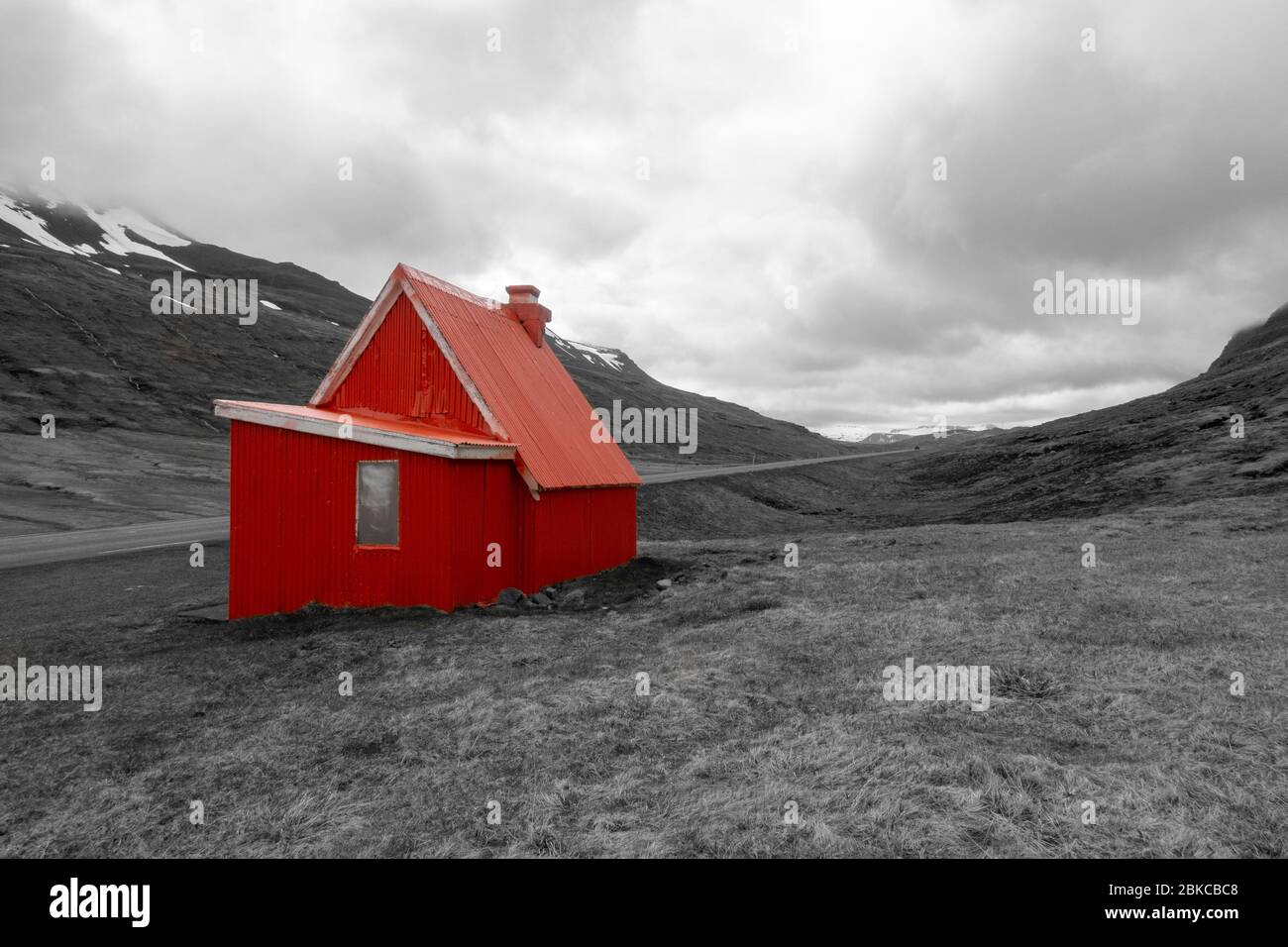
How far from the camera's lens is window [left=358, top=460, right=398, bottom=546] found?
1510 centimetres

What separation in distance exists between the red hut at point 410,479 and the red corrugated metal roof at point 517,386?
64 millimetres

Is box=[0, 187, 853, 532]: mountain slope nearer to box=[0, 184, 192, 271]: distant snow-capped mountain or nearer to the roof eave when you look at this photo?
box=[0, 184, 192, 271]: distant snow-capped mountain

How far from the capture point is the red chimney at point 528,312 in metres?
23.9

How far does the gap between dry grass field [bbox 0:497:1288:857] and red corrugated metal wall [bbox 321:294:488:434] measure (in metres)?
5.19

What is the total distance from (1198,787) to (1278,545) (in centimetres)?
1579

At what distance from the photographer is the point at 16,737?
29.7 ft

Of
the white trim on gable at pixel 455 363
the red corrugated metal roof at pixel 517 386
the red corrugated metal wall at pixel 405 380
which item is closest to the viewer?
the white trim on gable at pixel 455 363

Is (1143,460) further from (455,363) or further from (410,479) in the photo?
(410,479)

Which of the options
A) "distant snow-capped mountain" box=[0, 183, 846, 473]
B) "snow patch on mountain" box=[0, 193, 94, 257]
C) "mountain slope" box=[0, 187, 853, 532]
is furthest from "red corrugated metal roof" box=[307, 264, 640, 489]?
"snow patch on mountain" box=[0, 193, 94, 257]

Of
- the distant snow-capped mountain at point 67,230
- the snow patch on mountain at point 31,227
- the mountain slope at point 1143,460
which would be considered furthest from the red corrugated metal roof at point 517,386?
the snow patch on mountain at point 31,227

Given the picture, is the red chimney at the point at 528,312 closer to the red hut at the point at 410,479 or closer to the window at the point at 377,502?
the red hut at the point at 410,479

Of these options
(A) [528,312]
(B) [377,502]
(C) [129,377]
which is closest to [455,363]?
(B) [377,502]
